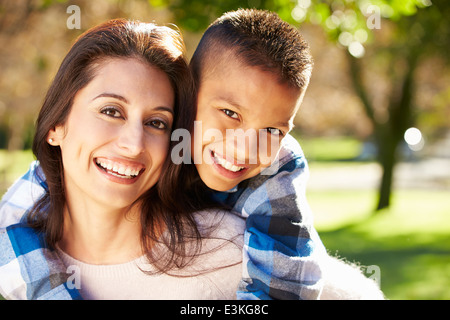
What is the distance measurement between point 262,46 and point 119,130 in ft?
2.18

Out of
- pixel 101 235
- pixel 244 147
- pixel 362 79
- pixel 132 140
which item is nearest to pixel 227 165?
pixel 244 147

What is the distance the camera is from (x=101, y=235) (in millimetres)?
2111

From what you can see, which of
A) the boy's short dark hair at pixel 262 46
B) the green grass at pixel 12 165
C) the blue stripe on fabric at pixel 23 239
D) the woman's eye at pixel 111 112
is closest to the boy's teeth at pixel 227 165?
the boy's short dark hair at pixel 262 46

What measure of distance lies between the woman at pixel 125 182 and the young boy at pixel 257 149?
0.34 ft

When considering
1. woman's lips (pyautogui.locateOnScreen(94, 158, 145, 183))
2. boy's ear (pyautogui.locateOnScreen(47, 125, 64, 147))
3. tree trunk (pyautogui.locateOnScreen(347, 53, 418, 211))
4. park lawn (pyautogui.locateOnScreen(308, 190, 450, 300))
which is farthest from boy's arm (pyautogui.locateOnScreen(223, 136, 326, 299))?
tree trunk (pyautogui.locateOnScreen(347, 53, 418, 211))

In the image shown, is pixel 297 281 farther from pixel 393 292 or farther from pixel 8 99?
pixel 8 99

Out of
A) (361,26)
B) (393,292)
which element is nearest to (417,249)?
(393,292)

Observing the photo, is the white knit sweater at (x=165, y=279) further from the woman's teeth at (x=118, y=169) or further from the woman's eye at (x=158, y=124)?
the woman's eye at (x=158, y=124)

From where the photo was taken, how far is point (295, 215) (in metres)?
2.10

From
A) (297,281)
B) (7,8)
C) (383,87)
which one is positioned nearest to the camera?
(297,281)

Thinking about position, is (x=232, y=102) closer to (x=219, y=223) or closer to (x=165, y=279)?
(x=219, y=223)

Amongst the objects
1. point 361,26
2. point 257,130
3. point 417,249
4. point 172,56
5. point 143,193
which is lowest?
point 417,249

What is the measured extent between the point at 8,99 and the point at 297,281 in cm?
1496

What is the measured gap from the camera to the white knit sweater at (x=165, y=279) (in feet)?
6.82
